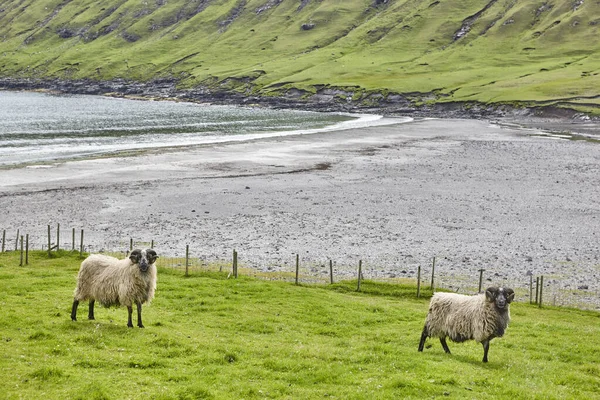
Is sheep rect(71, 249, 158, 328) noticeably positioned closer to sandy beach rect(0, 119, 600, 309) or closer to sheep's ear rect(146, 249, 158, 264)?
sheep's ear rect(146, 249, 158, 264)

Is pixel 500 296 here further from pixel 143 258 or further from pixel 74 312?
pixel 74 312

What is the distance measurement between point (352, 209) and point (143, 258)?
4064 centimetres

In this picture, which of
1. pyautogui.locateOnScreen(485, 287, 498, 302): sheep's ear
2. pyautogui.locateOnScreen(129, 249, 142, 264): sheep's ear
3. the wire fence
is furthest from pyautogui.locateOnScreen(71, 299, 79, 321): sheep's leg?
pyautogui.locateOnScreen(485, 287, 498, 302): sheep's ear

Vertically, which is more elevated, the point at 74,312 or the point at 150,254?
the point at 150,254

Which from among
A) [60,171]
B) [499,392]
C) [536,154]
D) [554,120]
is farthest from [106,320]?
[554,120]

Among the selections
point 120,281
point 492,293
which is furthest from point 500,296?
point 120,281

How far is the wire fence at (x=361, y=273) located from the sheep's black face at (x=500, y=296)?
15.0 m

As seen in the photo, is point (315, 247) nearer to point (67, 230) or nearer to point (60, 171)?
point (67, 230)

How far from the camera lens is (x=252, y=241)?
49406mm

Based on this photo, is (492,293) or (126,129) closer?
(492,293)

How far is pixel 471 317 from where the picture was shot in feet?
71.8

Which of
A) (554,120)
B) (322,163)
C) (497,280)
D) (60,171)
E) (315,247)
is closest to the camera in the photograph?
(497,280)

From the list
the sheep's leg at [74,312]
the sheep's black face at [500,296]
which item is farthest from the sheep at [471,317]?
the sheep's leg at [74,312]

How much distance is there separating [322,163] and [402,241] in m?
45.5
